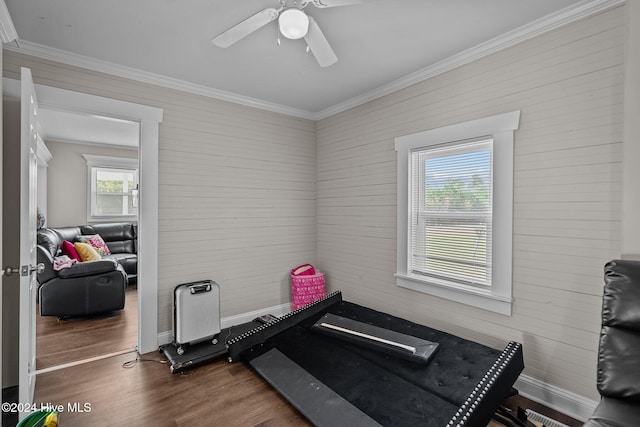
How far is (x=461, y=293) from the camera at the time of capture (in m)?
2.74

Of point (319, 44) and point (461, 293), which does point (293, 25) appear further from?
point (461, 293)

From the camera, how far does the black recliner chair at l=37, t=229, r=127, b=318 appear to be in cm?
381

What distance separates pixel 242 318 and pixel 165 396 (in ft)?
4.54

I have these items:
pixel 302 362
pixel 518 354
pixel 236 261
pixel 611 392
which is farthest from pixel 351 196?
pixel 611 392

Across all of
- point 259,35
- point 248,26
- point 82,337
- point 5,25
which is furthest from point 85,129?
point 248,26

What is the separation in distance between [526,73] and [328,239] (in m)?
2.73

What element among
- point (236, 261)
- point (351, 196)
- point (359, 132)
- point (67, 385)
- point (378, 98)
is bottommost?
point (67, 385)

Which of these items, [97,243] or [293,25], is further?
[97,243]

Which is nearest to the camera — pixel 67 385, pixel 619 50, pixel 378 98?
pixel 619 50

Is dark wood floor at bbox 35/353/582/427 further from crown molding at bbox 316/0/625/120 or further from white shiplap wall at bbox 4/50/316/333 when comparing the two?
crown molding at bbox 316/0/625/120

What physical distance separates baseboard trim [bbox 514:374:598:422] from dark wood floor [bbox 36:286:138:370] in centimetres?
355

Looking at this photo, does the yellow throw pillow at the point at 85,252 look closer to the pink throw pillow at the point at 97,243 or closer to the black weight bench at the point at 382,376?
the pink throw pillow at the point at 97,243

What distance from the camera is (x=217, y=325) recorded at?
3197 mm

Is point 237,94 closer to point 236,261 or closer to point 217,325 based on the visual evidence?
point 236,261
